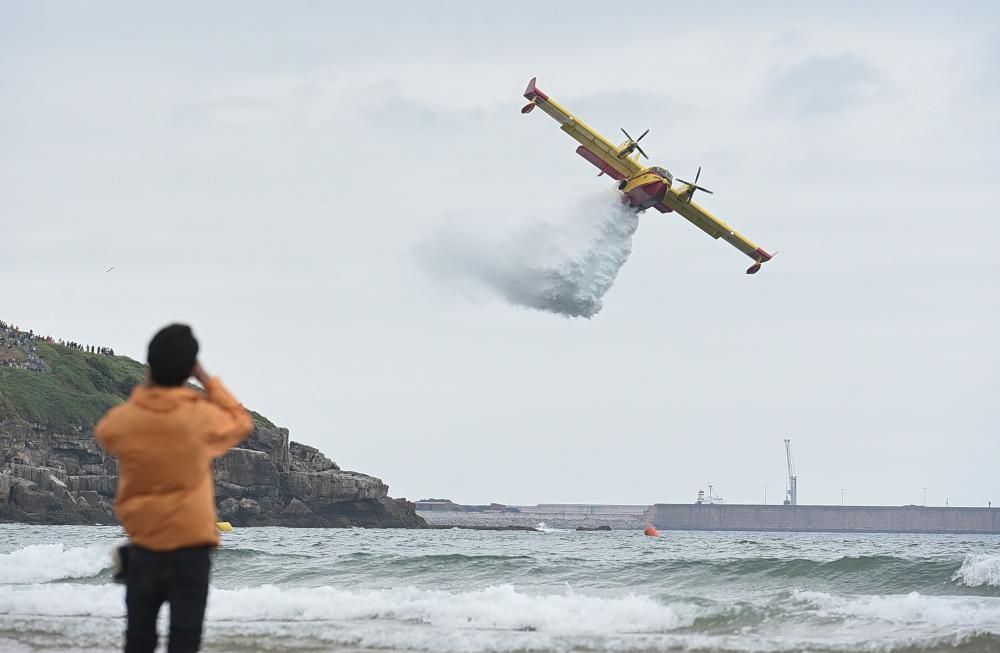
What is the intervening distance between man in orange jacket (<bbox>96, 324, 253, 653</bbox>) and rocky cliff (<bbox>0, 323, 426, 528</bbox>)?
86.8m

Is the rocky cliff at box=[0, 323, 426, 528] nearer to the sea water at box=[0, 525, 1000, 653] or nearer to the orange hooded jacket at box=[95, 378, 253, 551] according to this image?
the sea water at box=[0, 525, 1000, 653]

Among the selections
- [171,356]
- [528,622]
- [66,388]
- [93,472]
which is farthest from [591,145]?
[66,388]

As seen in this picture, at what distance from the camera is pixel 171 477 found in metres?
5.56

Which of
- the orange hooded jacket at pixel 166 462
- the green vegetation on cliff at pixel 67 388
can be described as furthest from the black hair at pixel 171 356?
the green vegetation on cliff at pixel 67 388

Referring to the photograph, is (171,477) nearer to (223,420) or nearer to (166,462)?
(166,462)

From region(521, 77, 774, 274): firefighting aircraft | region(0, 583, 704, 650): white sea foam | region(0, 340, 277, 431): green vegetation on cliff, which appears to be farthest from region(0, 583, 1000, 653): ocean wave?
region(0, 340, 277, 431): green vegetation on cliff

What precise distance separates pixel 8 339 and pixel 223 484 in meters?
40.9

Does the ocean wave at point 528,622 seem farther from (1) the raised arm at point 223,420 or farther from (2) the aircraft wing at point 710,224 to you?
(2) the aircraft wing at point 710,224

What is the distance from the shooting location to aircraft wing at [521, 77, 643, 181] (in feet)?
153

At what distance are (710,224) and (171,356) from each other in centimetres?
4679

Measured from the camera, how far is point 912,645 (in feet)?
49.1

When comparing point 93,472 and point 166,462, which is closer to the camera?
point 166,462

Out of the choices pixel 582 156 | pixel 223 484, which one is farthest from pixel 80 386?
pixel 582 156

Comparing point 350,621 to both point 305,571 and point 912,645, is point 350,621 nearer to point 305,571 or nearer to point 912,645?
point 912,645
